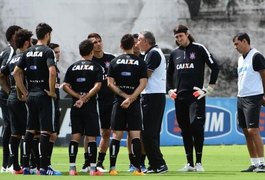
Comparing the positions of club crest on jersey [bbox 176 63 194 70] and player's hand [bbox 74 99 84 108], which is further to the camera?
club crest on jersey [bbox 176 63 194 70]

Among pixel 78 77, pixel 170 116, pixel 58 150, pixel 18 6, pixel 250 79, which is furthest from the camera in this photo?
pixel 18 6

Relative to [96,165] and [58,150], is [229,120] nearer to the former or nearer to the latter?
[58,150]

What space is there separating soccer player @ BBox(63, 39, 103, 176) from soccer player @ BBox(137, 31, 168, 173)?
47.0 inches

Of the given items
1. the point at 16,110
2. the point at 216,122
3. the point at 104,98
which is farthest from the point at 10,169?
the point at 216,122

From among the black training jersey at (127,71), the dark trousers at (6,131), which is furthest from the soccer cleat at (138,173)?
the dark trousers at (6,131)

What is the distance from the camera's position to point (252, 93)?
17.6 metres

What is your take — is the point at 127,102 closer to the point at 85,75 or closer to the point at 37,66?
the point at 85,75

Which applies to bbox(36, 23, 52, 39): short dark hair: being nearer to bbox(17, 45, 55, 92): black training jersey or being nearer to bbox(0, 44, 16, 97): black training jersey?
bbox(17, 45, 55, 92): black training jersey

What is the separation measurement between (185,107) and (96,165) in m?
2.06

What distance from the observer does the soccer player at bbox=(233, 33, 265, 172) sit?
17578mm

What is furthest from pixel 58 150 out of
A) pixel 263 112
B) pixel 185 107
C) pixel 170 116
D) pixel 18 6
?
pixel 18 6

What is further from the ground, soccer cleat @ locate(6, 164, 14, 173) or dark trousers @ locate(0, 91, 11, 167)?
dark trousers @ locate(0, 91, 11, 167)

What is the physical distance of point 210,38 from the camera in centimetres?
3700

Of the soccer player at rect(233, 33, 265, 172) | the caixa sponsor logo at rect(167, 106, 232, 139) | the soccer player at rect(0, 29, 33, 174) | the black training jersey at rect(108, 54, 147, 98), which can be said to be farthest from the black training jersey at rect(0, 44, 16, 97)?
the caixa sponsor logo at rect(167, 106, 232, 139)
